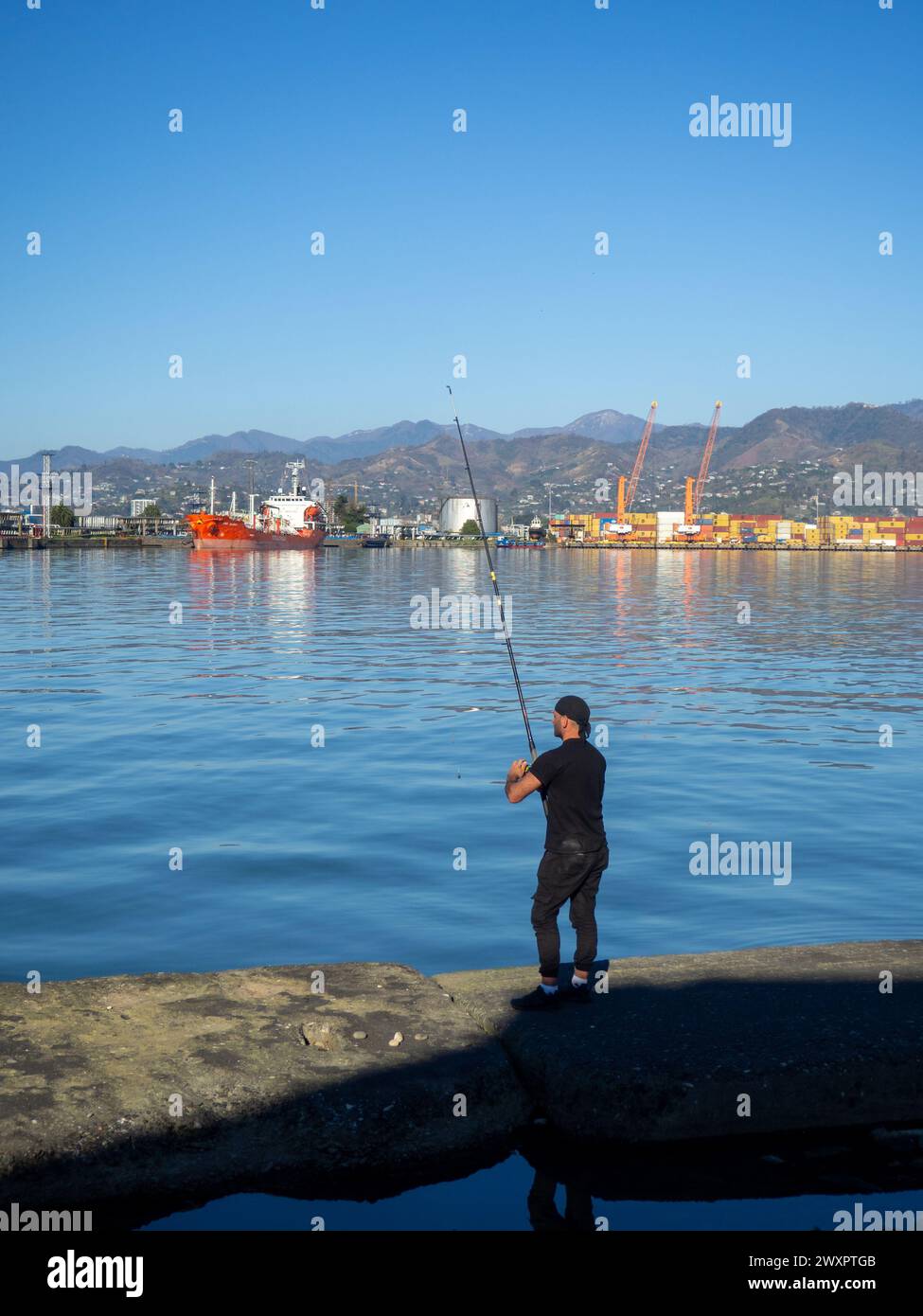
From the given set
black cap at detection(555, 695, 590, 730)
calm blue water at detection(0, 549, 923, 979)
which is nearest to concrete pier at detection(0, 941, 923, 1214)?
black cap at detection(555, 695, 590, 730)

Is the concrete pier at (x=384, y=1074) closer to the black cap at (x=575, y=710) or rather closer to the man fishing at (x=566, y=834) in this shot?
the man fishing at (x=566, y=834)

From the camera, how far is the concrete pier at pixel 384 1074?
6.41 metres

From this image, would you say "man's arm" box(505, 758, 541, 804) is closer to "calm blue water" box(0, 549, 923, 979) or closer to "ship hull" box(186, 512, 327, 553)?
"calm blue water" box(0, 549, 923, 979)

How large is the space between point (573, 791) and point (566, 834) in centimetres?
25

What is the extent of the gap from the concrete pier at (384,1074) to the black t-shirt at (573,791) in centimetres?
102

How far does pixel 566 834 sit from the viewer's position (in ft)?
25.3

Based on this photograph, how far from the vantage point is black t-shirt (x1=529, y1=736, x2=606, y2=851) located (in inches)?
302

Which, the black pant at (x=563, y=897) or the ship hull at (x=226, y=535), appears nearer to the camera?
the black pant at (x=563, y=897)

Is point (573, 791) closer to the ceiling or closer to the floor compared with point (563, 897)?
closer to the ceiling

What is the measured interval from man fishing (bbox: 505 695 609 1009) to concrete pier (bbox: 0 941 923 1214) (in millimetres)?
362

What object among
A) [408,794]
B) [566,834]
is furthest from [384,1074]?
[408,794]

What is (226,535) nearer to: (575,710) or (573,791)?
(575,710)

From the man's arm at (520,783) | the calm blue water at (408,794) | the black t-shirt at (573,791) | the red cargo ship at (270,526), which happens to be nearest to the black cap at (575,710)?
the black t-shirt at (573,791)

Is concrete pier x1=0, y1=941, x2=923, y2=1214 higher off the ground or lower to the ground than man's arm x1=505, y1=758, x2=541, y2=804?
lower
